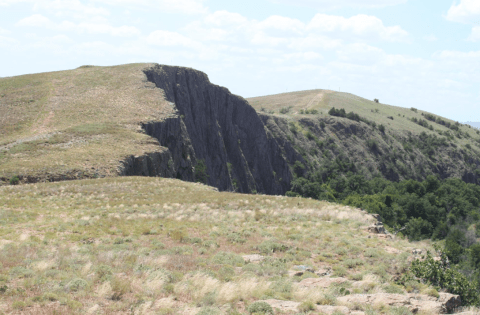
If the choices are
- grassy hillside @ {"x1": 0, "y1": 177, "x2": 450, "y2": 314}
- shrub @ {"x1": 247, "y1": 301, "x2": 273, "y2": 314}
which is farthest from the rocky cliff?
shrub @ {"x1": 247, "y1": 301, "x2": 273, "y2": 314}

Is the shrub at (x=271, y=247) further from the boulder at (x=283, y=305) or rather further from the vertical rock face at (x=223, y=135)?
the vertical rock face at (x=223, y=135)

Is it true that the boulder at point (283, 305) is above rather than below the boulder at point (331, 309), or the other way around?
below

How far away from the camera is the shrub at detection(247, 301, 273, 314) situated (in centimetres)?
1036

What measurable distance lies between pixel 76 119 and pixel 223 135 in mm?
66024

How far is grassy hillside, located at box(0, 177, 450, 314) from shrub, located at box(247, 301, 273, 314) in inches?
4.4

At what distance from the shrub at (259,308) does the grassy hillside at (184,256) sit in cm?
11

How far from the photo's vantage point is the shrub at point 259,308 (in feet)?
34.0

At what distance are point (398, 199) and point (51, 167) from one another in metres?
74.5

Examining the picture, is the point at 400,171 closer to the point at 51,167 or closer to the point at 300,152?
the point at 300,152

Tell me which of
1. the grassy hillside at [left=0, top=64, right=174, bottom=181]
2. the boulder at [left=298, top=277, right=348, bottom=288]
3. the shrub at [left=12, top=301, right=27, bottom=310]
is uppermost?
the grassy hillside at [left=0, top=64, right=174, bottom=181]

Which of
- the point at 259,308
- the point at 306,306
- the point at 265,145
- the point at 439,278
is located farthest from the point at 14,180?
the point at 265,145

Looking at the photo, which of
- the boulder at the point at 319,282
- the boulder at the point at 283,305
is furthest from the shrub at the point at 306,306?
the boulder at the point at 319,282

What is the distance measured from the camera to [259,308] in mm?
10430

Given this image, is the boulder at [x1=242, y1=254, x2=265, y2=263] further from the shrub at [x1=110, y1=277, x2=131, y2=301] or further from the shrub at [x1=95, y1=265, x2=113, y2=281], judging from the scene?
the shrub at [x1=110, y1=277, x2=131, y2=301]
